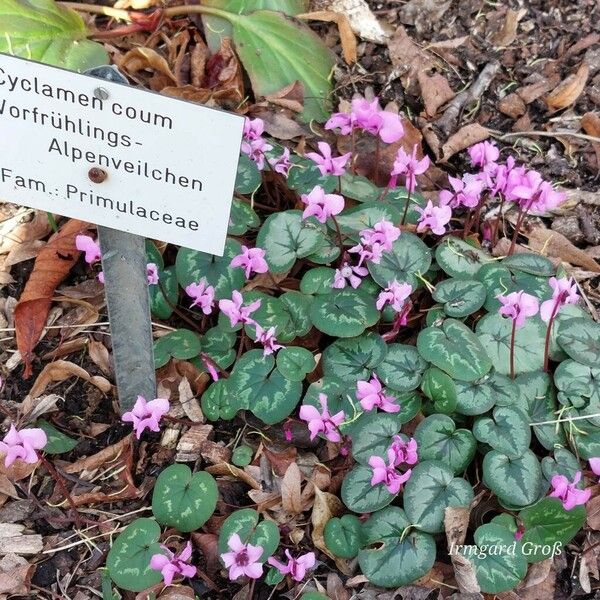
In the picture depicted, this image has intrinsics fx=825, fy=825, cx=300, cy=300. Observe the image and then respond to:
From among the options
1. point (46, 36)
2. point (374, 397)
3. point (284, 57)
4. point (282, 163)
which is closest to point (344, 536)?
point (374, 397)

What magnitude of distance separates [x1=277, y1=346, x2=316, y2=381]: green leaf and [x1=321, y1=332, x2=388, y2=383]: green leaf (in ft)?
0.25

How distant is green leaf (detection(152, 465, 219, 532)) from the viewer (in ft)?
6.03

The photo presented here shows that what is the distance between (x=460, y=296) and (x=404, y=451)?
1.64 feet

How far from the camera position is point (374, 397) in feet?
6.05

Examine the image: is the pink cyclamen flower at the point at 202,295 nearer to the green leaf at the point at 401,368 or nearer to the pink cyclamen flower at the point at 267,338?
the pink cyclamen flower at the point at 267,338

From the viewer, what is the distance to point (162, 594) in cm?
179

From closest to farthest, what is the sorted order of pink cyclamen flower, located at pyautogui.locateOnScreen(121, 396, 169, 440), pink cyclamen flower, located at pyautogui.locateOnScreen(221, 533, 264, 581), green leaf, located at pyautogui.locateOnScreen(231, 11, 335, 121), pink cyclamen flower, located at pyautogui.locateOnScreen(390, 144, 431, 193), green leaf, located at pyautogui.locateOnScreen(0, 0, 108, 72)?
pink cyclamen flower, located at pyautogui.locateOnScreen(221, 533, 264, 581) → pink cyclamen flower, located at pyautogui.locateOnScreen(121, 396, 169, 440) → pink cyclamen flower, located at pyautogui.locateOnScreen(390, 144, 431, 193) → green leaf, located at pyautogui.locateOnScreen(0, 0, 108, 72) → green leaf, located at pyautogui.locateOnScreen(231, 11, 335, 121)

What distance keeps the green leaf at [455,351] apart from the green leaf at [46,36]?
137cm

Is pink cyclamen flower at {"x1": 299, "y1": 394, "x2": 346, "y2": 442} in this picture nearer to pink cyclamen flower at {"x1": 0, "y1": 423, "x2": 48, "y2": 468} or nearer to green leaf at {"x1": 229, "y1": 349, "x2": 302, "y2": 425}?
green leaf at {"x1": 229, "y1": 349, "x2": 302, "y2": 425}

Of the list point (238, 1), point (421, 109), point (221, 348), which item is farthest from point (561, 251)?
point (238, 1)

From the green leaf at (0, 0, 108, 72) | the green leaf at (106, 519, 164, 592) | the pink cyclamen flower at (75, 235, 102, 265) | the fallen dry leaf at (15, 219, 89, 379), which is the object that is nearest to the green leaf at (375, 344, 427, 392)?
the green leaf at (106, 519, 164, 592)

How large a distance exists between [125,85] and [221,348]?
885 millimetres

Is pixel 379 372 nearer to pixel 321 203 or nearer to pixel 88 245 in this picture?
pixel 321 203

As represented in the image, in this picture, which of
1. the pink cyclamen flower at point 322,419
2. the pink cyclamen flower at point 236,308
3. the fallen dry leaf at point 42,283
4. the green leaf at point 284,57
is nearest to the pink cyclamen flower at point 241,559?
the pink cyclamen flower at point 322,419
